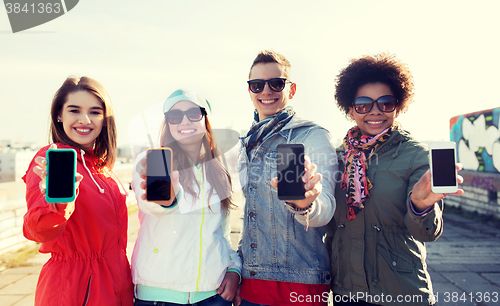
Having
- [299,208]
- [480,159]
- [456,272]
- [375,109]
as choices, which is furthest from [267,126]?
[480,159]

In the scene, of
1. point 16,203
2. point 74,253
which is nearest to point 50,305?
point 74,253

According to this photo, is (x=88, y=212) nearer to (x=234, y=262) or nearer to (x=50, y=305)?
(x=50, y=305)

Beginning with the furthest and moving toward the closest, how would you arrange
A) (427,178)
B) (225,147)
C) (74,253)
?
1. (225,147)
2. (74,253)
3. (427,178)

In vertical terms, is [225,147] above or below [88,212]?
above

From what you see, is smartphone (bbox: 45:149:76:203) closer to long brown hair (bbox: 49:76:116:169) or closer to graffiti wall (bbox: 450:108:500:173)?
long brown hair (bbox: 49:76:116:169)

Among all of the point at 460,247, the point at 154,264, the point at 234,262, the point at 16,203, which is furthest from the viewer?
the point at 460,247

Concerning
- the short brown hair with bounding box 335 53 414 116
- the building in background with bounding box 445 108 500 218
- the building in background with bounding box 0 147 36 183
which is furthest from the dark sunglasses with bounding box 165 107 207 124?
the building in background with bounding box 445 108 500 218

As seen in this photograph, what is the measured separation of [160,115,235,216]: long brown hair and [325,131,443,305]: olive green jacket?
88cm

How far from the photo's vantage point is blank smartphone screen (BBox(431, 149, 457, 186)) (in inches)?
67.6

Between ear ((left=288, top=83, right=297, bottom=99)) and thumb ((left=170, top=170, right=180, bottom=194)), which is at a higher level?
ear ((left=288, top=83, right=297, bottom=99))

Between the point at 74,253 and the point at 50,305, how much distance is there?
30cm

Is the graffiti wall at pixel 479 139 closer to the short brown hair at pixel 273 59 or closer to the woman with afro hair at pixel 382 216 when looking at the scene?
the woman with afro hair at pixel 382 216

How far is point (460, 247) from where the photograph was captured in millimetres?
6375

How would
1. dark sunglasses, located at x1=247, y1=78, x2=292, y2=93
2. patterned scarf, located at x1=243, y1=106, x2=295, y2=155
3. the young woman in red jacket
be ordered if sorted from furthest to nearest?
dark sunglasses, located at x1=247, y1=78, x2=292, y2=93, patterned scarf, located at x1=243, y1=106, x2=295, y2=155, the young woman in red jacket
